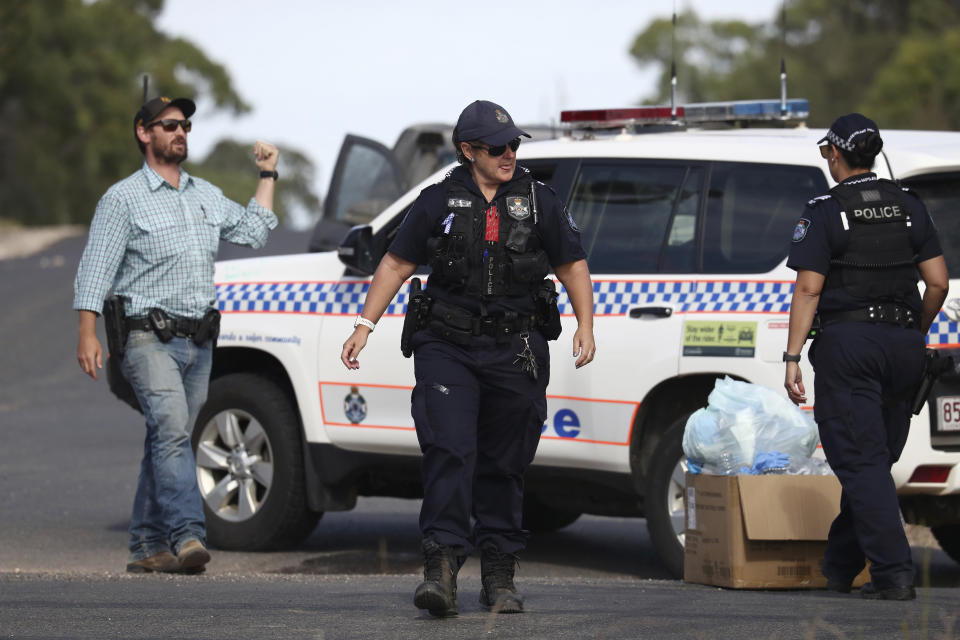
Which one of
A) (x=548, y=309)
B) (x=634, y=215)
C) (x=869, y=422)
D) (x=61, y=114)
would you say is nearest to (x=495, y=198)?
(x=548, y=309)

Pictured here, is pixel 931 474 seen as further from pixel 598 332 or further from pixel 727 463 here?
pixel 598 332

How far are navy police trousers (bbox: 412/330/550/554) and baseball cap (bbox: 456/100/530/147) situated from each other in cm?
68

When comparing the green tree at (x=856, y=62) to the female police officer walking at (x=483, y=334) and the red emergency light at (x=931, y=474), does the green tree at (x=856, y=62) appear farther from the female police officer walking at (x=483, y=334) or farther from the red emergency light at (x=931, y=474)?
the female police officer walking at (x=483, y=334)

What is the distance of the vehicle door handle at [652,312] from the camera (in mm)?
7207

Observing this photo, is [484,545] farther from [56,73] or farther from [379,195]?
[56,73]

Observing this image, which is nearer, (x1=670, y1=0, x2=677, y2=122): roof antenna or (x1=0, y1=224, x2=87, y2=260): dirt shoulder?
(x1=670, y1=0, x2=677, y2=122): roof antenna

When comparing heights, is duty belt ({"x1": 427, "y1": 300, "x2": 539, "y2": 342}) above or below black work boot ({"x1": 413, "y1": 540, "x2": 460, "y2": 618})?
above

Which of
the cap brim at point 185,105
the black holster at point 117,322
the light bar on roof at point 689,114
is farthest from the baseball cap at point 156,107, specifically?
the light bar on roof at point 689,114

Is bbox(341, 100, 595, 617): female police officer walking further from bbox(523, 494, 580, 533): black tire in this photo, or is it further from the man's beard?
bbox(523, 494, 580, 533): black tire

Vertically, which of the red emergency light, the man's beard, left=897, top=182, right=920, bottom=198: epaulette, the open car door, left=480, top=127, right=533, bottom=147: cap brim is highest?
the open car door

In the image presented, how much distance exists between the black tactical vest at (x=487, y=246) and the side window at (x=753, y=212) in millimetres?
1614

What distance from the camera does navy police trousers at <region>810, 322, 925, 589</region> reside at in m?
6.24

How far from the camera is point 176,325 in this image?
7.36 metres

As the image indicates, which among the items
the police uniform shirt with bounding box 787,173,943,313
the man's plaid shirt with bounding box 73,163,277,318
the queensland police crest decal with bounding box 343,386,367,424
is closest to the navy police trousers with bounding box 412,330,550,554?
the police uniform shirt with bounding box 787,173,943,313
